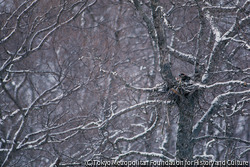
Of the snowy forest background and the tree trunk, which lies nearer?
the snowy forest background

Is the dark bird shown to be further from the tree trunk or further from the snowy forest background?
the tree trunk

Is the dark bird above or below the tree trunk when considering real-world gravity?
above

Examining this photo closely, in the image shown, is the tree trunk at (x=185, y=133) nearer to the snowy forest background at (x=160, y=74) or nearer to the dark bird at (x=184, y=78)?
the snowy forest background at (x=160, y=74)

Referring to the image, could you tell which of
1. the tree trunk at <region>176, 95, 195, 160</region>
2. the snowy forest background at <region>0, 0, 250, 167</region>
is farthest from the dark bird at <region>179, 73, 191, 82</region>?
the tree trunk at <region>176, 95, 195, 160</region>

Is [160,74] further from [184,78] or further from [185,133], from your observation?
[185,133]

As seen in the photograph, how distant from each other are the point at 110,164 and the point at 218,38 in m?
2.99

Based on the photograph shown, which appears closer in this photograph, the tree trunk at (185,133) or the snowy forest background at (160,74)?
the snowy forest background at (160,74)

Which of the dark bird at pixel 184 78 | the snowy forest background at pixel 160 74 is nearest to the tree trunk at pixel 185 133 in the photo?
the snowy forest background at pixel 160 74

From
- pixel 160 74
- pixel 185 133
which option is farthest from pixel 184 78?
pixel 185 133

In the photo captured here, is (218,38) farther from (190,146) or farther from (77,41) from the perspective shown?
(77,41)

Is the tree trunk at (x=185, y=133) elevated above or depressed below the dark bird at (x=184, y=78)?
below

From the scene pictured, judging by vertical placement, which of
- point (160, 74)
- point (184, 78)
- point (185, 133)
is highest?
point (160, 74)

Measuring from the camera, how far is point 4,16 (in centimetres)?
973

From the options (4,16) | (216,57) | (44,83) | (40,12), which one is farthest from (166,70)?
(44,83)
